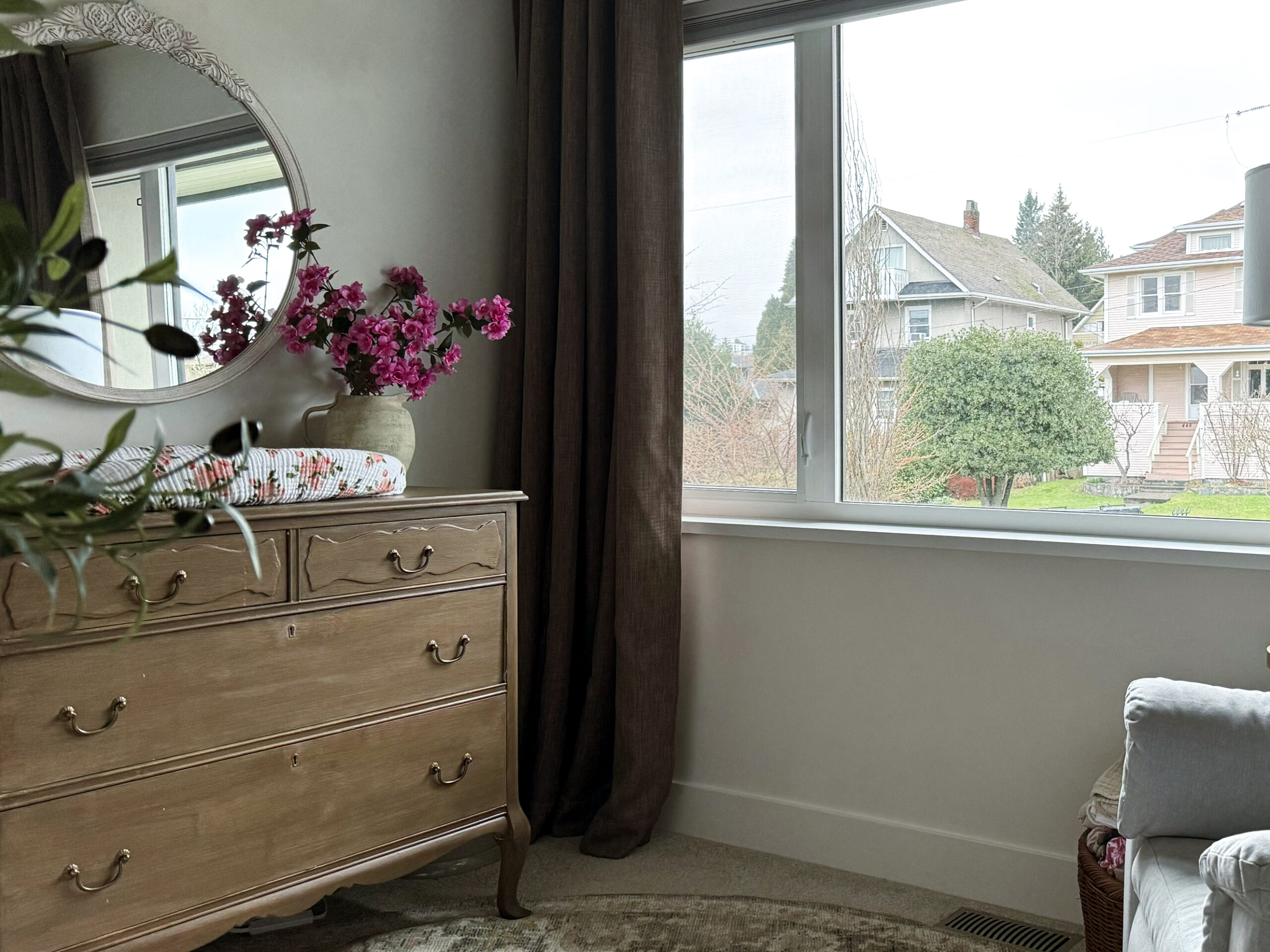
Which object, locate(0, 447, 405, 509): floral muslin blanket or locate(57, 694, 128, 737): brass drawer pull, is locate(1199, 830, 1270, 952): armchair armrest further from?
locate(57, 694, 128, 737): brass drawer pull

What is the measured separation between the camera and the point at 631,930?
227 centimetres

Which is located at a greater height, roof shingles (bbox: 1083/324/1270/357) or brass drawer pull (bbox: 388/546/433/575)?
roof shingles (bbox: 1083/324/1270/357)

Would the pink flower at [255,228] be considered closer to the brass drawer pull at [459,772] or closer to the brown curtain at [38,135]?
the brown curtain at [38,135]

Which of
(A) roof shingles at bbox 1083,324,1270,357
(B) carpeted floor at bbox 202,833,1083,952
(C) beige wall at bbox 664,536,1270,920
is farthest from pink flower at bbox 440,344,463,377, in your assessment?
(A) roof shingles at bbox 1083,324,1270,357

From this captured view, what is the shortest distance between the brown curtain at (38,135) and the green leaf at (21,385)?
166 cm

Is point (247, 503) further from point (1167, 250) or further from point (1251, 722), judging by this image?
point (1167, 250)

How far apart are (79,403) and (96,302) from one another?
21cm

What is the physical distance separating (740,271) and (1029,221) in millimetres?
739

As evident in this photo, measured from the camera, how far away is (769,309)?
282 centimetres

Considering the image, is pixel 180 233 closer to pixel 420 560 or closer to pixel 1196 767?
pixel 420 560

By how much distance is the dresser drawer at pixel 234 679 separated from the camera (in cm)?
162

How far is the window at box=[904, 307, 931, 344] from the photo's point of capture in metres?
2.60

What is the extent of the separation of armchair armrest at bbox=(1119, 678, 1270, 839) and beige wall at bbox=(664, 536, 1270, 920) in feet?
2.25

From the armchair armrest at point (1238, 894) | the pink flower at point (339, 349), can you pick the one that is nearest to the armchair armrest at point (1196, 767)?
the armchair armrest at point (1238, 894)
